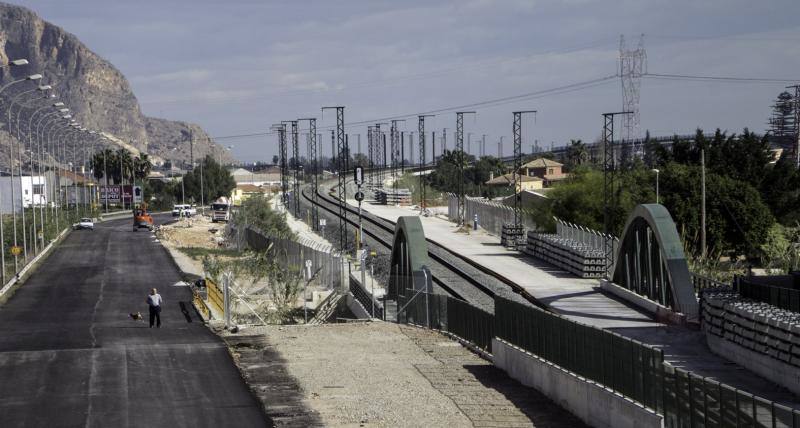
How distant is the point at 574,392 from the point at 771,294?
17.8 meters

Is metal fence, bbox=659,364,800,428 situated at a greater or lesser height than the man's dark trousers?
greater

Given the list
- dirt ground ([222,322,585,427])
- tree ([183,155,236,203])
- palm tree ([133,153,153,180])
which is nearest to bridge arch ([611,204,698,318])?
dirt ground ([222,322,585,427])

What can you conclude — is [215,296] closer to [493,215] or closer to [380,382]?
[380,382]

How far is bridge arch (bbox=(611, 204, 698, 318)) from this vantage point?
41312 mm

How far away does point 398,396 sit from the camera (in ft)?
74.7

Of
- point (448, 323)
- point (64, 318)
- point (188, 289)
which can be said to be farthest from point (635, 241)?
point (64, 318)

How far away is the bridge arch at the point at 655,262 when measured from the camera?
4131cm

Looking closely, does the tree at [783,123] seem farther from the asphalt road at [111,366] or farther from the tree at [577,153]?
the asphalt road at [111,366]

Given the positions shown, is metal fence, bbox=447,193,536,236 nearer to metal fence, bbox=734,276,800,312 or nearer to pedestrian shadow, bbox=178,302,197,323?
pedestrian shadow, bbox=178,302,197,323

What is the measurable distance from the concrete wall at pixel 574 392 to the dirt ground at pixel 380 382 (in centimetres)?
24

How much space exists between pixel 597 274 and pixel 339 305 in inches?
684

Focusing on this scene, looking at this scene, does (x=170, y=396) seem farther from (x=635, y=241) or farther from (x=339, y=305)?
(x=635, y=241)

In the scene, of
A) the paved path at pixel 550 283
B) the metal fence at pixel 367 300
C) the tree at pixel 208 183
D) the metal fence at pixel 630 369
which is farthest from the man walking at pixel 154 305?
the tree at pixel 208 183

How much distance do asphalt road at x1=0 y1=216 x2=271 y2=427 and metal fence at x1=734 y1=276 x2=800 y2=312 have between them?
60.1 feet
